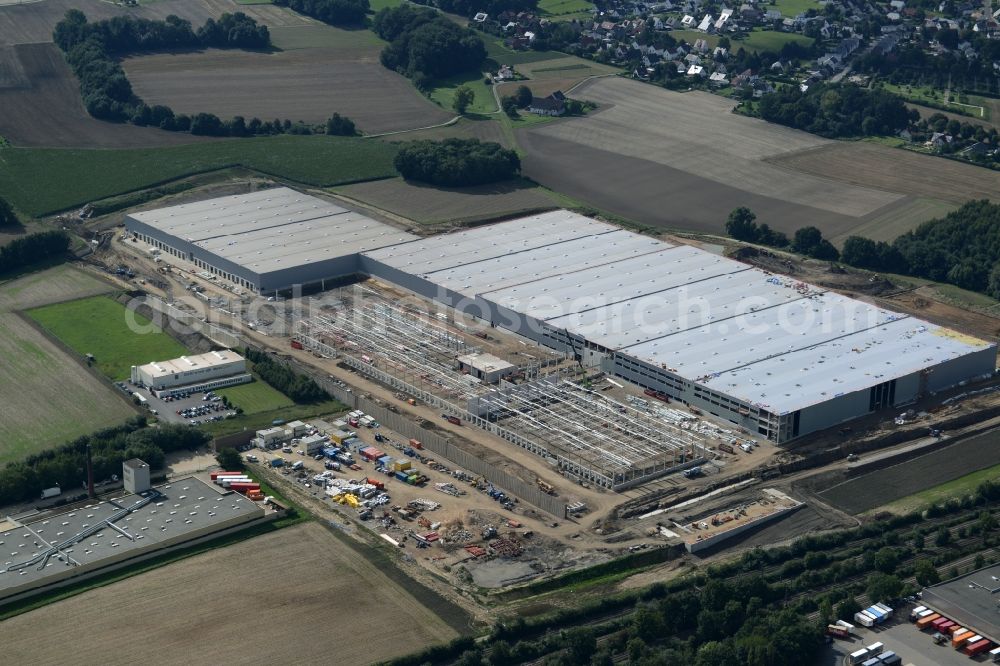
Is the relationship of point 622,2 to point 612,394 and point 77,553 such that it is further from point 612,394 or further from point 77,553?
point 77,553

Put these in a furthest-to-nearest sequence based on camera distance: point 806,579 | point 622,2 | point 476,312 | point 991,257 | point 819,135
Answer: point 622,2, point 819,135, point 991,257, point 476,312, point 806,579

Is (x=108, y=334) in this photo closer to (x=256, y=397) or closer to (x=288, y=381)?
(x=256, y=397)

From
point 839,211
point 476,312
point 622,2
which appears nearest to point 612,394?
point 476,312

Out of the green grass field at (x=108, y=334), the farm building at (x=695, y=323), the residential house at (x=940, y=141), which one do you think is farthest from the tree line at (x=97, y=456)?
the residential house at (x=940, y=141)

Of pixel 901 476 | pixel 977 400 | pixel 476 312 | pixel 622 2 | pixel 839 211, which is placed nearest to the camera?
pixel 901 476

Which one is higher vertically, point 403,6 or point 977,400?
point 403,6

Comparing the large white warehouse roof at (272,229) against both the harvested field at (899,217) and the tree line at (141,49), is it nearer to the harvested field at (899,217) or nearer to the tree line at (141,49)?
the tree line at (141,49)

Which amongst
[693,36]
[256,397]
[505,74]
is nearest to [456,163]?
[505,74]
